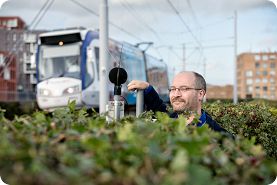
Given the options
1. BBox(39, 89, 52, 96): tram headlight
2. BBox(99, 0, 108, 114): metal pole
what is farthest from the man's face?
BBox(39, 89, 52, 96): tram headlight

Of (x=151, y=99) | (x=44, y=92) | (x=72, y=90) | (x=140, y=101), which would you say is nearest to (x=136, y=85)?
(x=140, y=101)

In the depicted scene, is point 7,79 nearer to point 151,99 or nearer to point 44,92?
point 44,92

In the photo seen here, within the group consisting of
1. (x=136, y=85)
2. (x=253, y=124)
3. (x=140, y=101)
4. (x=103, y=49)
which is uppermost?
(x=103, y=49)

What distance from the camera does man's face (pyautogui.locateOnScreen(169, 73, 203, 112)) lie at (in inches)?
149

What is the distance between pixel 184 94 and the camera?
382 cm

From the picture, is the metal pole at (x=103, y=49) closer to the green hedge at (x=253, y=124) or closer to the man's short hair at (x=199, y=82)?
the green hedge at (x=253, y=124)

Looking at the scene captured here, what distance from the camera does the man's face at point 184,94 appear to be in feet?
12.4

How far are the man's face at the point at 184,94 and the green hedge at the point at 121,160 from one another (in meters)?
1.81

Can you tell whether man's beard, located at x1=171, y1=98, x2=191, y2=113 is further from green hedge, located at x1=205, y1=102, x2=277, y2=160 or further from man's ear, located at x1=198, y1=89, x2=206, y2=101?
green hedge, located at x1=205, y1=102, x2=277, y2=160

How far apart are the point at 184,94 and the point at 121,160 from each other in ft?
7.71

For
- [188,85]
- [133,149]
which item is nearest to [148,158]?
[133,149]

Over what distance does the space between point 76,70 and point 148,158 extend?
53.3 ft

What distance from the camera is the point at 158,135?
6.04 feet

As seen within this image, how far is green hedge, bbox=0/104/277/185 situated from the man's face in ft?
5.95
